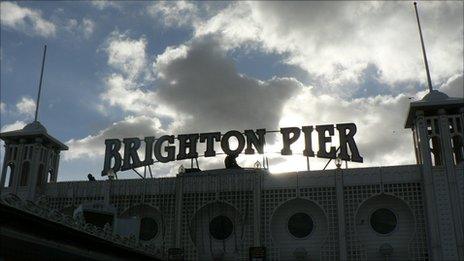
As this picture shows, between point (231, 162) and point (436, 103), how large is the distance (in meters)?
19.5

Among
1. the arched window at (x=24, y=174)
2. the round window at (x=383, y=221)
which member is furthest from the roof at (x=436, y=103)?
the arched window at (x=24, y=174)

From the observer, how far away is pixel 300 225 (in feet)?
159

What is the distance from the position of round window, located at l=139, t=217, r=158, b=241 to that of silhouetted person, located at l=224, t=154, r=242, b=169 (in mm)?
8922

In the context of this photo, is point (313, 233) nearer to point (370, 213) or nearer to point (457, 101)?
point (370, 213)

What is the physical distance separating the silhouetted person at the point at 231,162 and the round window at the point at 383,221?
1360 cm

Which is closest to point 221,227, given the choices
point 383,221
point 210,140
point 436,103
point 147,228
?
point 147,228

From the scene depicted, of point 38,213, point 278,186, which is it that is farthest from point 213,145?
point 38,213

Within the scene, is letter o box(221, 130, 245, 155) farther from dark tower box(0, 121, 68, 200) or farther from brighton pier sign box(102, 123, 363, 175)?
dark tower box(0, 121, 68, 200)

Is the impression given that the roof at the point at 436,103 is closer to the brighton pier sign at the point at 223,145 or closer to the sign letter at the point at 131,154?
the brighton pier sign at the point at 223,145

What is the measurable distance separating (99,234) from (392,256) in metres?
24.4

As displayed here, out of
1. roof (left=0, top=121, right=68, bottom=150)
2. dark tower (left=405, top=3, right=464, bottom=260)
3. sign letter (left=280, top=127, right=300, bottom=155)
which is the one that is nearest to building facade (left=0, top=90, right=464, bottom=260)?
dark tower (left=405, top=3, right=464, bottom=260)

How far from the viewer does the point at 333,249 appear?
151 feet

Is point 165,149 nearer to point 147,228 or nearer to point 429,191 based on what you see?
point 147,228

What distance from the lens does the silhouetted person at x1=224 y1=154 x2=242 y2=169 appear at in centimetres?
5341
